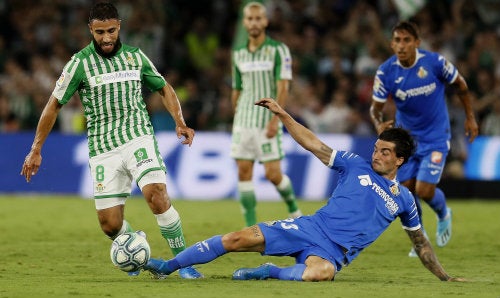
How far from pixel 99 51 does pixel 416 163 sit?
14.4 ft

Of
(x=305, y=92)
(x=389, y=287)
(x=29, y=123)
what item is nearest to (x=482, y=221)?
(x=305, y=92)

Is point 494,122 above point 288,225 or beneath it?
beneath

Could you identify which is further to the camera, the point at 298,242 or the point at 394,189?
the point at 394,189

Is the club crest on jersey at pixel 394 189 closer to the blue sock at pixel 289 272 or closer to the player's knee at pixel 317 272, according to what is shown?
the player's knee at pixel 317 272

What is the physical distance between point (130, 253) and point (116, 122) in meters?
1.47

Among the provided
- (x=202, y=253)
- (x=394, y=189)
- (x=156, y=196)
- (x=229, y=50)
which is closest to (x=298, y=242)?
(x=202, y=253)

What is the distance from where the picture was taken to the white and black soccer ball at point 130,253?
877 cm

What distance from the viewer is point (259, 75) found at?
543 inches

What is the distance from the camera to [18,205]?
17.9m

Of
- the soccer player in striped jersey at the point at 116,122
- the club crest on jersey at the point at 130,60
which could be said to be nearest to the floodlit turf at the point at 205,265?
the soccer player in striped jersey at the point at 116,122

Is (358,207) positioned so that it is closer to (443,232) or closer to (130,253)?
(130,253)

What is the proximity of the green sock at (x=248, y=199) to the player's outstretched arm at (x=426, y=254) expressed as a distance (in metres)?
4.61

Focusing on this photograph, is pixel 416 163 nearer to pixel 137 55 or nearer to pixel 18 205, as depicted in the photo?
pixel 137 55

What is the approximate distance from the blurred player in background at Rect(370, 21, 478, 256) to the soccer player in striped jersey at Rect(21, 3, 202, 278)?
310 centimetres
